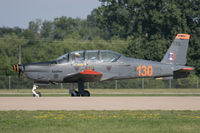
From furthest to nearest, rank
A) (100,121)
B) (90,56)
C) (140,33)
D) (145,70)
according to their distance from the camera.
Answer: (140,33)
(145,70)
(90,56)
(100,121)

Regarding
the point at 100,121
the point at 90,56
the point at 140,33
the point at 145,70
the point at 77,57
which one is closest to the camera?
the point at 100,121

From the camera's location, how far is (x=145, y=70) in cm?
2259

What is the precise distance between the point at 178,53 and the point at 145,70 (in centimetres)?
329

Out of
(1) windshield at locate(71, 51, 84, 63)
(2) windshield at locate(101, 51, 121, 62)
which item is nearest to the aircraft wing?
(1) windshield at locate(71, 51, 84, 63)

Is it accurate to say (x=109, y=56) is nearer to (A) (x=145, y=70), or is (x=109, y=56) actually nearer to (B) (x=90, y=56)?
(B) (x=90, y=56)

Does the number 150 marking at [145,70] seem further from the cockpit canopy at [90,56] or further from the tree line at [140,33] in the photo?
the tree line at [140,33]

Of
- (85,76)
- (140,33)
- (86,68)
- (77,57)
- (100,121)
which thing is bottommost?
(100,121)

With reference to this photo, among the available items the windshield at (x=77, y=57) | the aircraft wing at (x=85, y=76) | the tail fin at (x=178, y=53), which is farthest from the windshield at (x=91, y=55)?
the tail fin at (x=178, y=53)

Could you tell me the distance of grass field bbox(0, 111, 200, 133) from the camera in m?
10.1

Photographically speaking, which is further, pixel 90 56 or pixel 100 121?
pixel 90 56

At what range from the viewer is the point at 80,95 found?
2236 cm

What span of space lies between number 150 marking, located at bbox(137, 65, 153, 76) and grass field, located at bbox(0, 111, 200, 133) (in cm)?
877

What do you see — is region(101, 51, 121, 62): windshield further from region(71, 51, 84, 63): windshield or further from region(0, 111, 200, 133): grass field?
region(0, 111, 200, 133): grass field

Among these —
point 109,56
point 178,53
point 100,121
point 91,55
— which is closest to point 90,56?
point 91,55
